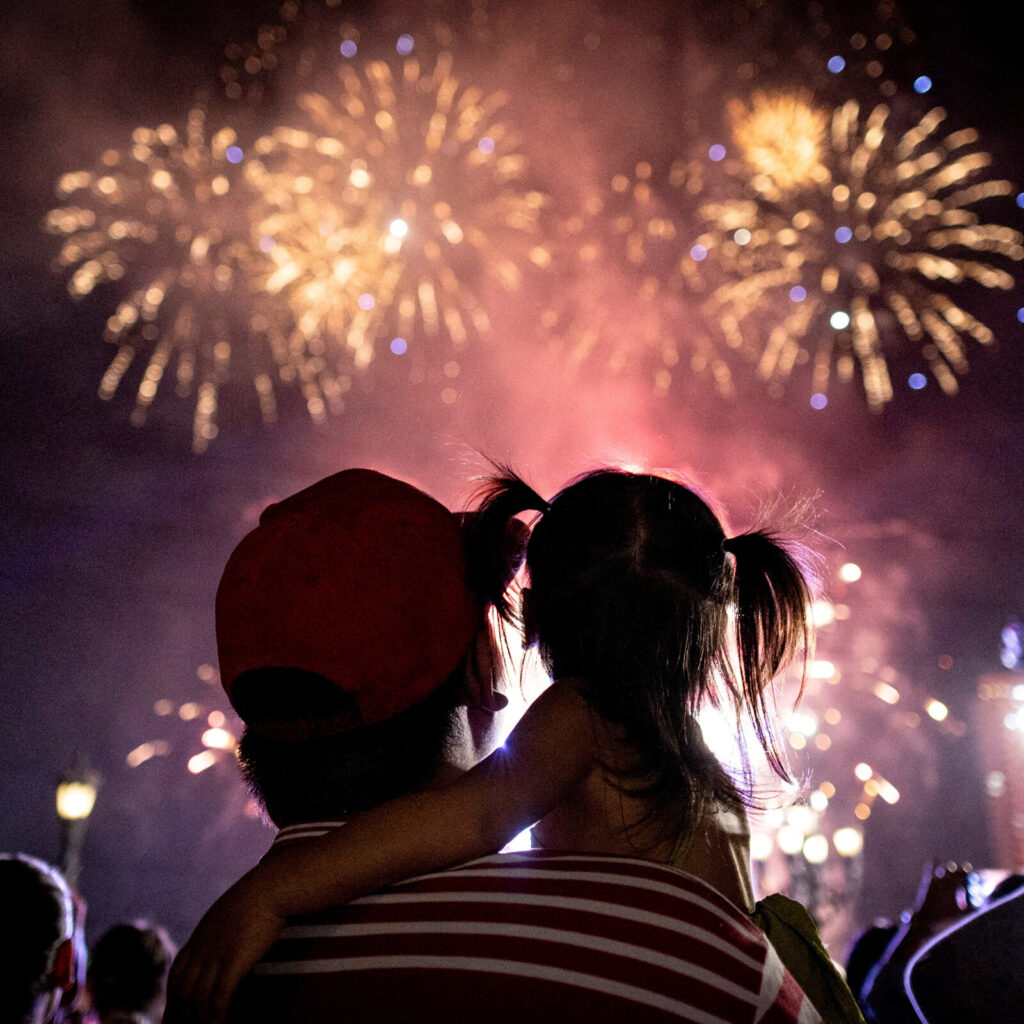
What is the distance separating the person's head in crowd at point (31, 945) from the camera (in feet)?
7.63

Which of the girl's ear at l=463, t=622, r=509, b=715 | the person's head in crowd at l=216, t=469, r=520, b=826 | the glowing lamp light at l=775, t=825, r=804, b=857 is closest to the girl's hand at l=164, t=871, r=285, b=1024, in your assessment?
the person's head in crowd at l=216, t=469, r=520, b=826

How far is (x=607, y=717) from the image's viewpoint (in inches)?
56.9

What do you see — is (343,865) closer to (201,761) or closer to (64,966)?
(64,966)

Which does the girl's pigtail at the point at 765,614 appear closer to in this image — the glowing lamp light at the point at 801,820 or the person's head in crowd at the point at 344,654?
the person's head in crowd at the point at 344,654

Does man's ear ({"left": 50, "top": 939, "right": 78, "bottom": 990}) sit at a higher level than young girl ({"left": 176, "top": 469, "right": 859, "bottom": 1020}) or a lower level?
lower

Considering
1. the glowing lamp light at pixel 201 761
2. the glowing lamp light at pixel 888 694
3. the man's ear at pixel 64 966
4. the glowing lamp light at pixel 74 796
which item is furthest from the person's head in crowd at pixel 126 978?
the glowing lamp light at pixel 888 694

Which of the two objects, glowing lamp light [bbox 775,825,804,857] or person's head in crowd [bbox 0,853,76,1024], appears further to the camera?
glowing lamp light [bbox 775,825,804,857]

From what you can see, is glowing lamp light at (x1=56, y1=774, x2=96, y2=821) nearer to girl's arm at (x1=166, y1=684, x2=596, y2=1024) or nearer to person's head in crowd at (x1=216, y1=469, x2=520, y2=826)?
person's head in crowd at (x1=216, y1=469, x2=520, y2=826)

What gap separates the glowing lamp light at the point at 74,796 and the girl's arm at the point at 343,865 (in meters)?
9.58

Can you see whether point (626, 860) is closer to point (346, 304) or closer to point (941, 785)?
point (346, 304)

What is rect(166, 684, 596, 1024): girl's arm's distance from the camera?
1.07 meters

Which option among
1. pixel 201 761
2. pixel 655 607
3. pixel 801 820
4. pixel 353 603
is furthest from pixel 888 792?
pixel 353 603

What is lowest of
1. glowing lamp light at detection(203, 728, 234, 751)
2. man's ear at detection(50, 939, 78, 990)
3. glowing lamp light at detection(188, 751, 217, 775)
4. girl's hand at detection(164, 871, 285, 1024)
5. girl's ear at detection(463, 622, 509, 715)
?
glowing lamp light at detection(188, 751, 217, 775)

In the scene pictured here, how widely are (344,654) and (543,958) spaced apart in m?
0.50
